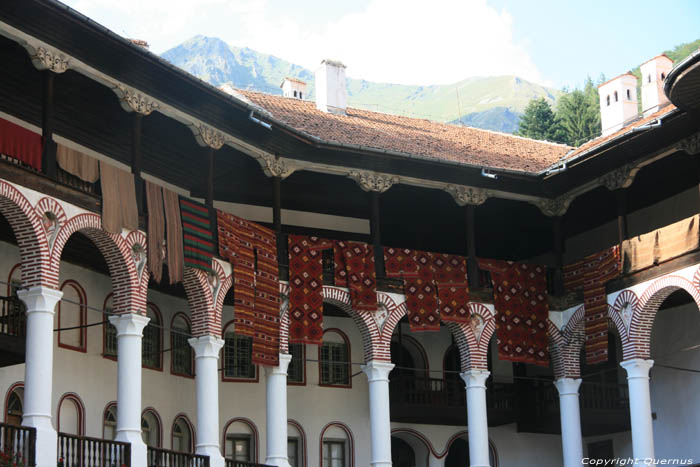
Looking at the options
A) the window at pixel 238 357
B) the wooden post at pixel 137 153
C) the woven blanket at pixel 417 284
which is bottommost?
the window at pixel 238 357

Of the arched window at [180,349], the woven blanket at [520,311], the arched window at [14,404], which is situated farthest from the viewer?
the woven blanket at [520,311]

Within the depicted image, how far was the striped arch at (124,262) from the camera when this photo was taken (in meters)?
20.0

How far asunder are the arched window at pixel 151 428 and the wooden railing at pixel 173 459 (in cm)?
403

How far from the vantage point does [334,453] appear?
27.7 m

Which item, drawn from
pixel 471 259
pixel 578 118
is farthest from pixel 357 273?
pixel 578 118

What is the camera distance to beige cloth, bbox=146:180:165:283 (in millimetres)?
20656

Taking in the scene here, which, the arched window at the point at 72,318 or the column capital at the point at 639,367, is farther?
the column capital at the point at 639,367

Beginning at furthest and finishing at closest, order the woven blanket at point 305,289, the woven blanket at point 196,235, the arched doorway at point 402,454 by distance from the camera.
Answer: the arched doorway at point 402,454 → the woven blanket at point 305,289 → the woven blanket at point 196,235

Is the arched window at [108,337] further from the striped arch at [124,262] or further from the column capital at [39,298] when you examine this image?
the column capital at [39,298]

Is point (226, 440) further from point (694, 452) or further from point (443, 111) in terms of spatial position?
point (443, 111)

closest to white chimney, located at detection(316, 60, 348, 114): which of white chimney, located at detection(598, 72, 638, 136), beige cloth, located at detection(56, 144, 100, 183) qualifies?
white chimney, located at detection(598, 72, 638, 136)

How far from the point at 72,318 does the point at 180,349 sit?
358cm

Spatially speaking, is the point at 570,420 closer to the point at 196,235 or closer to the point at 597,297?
the point at 597,297

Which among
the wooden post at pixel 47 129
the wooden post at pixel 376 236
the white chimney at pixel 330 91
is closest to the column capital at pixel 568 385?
the wooden post at pixel 376 236
